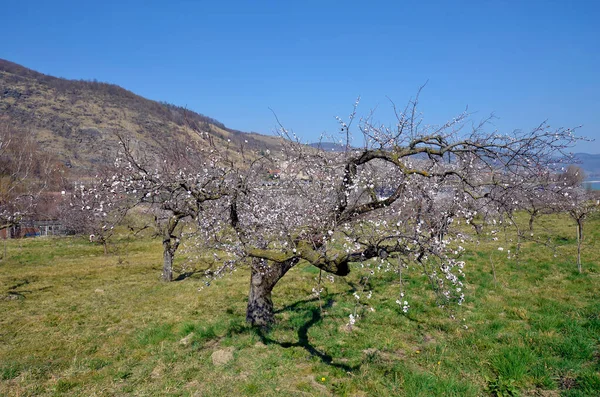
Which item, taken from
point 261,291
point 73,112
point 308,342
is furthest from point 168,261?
point 73,112

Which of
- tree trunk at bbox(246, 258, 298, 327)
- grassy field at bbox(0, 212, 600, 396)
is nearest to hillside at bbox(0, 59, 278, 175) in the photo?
grassy field at bbox(0, 212, 600, 396)

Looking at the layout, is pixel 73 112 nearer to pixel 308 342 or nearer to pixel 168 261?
pixel 168 261

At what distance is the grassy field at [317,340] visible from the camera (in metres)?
6.19

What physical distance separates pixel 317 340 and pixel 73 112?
12640cm

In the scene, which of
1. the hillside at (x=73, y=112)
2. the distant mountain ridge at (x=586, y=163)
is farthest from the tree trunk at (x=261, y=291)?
the hillside at (x=73, y=112)

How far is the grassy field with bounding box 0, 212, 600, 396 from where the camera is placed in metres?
6.19

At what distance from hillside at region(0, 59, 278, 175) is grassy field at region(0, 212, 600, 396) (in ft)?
186

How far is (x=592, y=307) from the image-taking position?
30.3ft

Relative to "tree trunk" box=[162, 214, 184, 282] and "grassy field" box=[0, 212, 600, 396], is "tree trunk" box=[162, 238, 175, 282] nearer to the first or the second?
"tree trunk" box=[162, 214, 184, 282]

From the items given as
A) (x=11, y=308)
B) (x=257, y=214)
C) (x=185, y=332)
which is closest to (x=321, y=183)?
(x=257, y=214)

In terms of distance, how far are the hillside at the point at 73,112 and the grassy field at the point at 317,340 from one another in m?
56.8

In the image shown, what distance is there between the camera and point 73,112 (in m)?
109

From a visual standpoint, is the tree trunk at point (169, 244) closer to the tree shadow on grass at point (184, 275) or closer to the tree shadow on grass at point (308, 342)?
the tree shadow on grass at point (184, 275)

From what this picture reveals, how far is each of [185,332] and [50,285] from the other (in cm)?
1145
